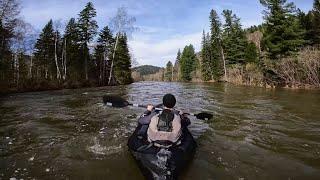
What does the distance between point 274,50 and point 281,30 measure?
7.59 feet

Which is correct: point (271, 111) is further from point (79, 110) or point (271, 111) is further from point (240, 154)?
point (79, 110)

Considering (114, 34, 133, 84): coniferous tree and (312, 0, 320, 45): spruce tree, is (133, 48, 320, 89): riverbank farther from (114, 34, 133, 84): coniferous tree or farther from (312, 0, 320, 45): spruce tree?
(114, 34, 133, 84): coniferous tree

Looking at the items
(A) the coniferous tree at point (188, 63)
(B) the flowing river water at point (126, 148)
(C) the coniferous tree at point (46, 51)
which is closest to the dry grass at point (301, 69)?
(B) the flowing river water at point (126, 148)

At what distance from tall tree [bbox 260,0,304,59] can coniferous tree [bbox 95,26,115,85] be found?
71.7ft

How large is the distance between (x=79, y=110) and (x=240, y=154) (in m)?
9.05

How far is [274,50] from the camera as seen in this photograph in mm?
32719

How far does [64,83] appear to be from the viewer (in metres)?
33.5

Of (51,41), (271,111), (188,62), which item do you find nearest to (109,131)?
(271,111)

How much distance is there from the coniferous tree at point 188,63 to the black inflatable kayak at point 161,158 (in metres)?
70.3

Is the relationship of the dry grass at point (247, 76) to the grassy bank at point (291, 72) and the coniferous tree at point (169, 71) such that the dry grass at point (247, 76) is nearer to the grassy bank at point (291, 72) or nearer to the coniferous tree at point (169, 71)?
the grassy bank at point (291, 72)

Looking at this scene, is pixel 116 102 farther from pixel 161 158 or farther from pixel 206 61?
pixel 206 61

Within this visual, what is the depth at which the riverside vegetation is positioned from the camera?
28.1m

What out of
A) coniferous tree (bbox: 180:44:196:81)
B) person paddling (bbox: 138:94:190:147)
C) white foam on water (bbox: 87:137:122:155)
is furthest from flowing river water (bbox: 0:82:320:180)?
coniferous tree (bbox: 180:44:196:81)

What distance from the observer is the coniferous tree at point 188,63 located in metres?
78.2
